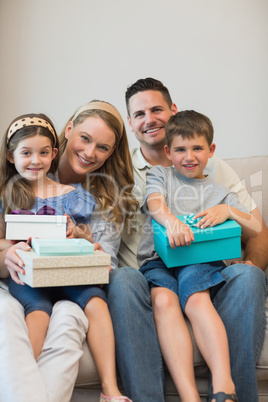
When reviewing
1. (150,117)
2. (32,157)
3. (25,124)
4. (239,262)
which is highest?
(150,117)

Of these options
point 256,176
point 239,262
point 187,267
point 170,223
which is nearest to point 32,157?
point 170,223

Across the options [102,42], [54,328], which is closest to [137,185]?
[54,328]

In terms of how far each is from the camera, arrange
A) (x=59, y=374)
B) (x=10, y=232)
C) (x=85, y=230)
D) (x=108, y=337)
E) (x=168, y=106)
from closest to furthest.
Result: (x=59, y=374) < (x=108, y=337) < (x=10, y=232) < (x=85, y=230) < (x=168, y=106)

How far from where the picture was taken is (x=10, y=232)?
1.35m

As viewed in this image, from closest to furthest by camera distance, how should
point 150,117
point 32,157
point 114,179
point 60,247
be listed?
point 60,247, point 32,157, point 114,179, point 150,117

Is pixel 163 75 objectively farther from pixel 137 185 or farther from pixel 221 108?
pixel 137 185

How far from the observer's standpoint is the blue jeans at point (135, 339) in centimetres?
120

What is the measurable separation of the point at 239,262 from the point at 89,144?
678 millimetres

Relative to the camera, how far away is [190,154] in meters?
1.60

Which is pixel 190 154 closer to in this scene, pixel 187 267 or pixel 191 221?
pixel 191 221

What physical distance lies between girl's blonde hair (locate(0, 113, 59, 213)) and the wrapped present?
9.9 inches

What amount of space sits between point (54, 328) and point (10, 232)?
325mm

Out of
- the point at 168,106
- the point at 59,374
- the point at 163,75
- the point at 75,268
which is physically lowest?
the point at 59,374

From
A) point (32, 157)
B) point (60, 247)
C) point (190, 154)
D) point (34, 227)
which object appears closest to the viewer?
point (60, 247)
